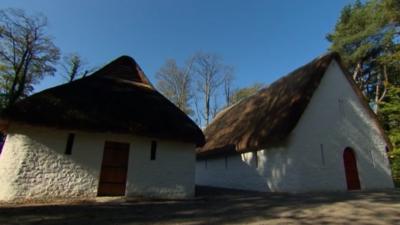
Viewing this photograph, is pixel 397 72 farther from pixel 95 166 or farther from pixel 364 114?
pixel 95 166

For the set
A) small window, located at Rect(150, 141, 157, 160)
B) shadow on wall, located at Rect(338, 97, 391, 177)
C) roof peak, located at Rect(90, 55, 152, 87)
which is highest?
roof peak, located at Rect(90, 55, 152, 87)

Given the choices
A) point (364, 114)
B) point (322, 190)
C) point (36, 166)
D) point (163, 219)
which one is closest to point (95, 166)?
point (36, 166)

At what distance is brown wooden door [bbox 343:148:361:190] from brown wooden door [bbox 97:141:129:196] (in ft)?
37.3

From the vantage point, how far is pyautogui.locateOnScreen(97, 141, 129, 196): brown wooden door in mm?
8938

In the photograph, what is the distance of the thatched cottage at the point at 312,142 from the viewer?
1177 centimetres

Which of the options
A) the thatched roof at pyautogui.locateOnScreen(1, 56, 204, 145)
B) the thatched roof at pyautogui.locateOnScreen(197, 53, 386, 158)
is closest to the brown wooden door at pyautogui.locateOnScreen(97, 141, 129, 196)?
the thatched roof at pyautogui.locateOnScreen(1, 56, 204, 145)

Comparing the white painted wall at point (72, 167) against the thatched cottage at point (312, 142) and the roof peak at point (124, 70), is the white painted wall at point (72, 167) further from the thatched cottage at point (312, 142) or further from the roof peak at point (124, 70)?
the thatched cottage at point (312, 142)

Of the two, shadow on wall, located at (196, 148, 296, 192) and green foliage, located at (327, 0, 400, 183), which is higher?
green foliage, located at (327, 0, 400, 183)

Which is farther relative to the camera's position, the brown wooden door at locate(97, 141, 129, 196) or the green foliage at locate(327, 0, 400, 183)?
the green foliage at locate(327, 0, 400, 183)

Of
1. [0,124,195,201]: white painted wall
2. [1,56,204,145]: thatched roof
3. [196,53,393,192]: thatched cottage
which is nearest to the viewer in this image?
[0,124,195,201]: white painted wall

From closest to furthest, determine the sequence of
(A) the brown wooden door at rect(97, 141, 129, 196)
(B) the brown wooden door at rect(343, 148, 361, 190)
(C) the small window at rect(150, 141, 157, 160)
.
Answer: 1. (A) the brown wooden door at rect(97, 141, 129, 196)
2. (C) the small window at rect(150, 141, 157, 160)
3. (B) the brown wooden door at rect(343, 148, 361, 190)

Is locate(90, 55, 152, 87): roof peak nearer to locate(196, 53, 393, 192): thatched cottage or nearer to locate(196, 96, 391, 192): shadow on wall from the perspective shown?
locate(196, 53, 393, 192): thatched cottage

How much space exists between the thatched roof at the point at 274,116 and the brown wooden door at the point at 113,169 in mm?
6763

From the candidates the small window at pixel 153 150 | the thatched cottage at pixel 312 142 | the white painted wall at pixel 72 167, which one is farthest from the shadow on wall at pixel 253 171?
the small window at pixel 153 150
